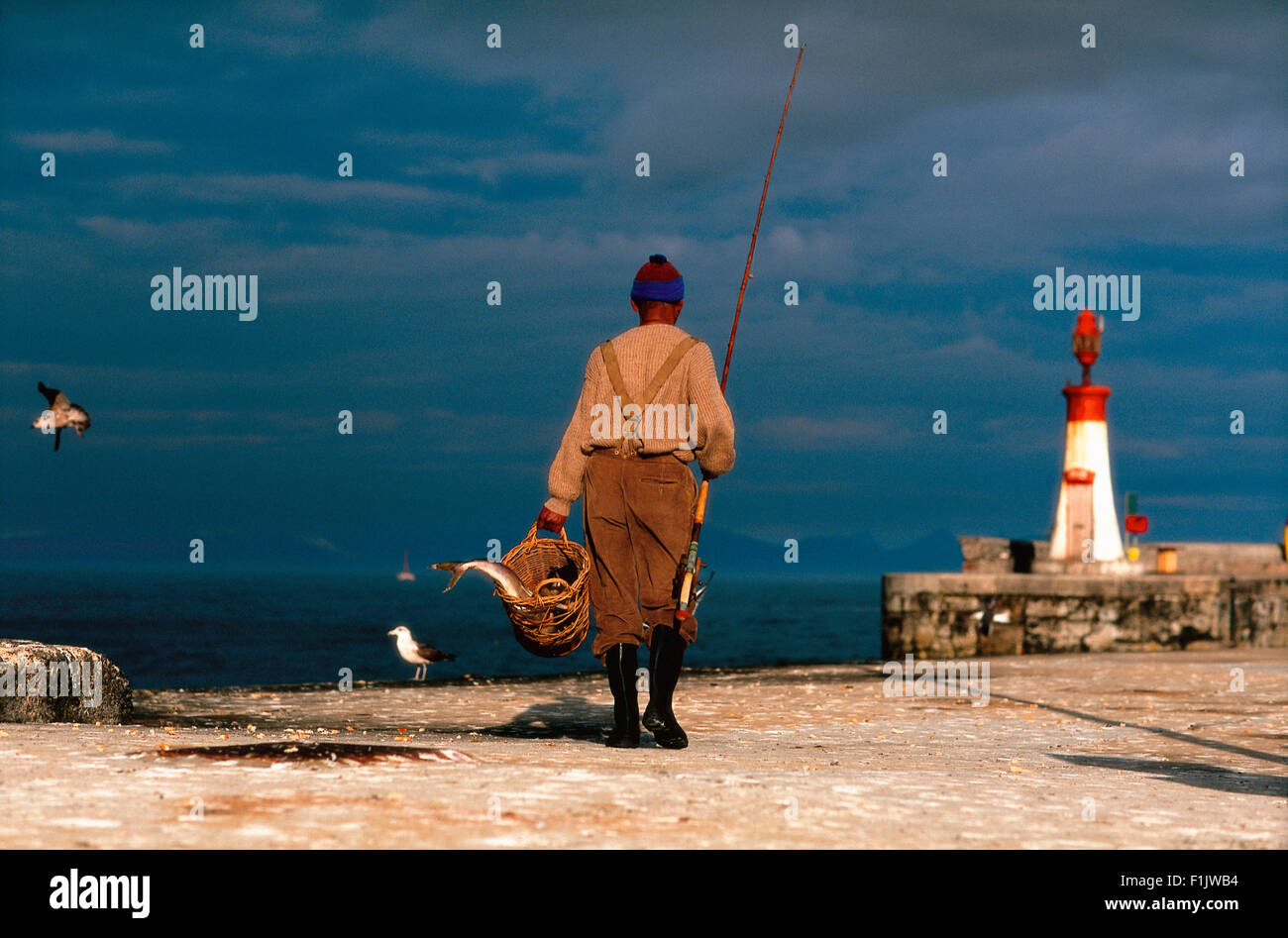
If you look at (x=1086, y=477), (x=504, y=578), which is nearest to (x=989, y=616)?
(x=1086, y=477)

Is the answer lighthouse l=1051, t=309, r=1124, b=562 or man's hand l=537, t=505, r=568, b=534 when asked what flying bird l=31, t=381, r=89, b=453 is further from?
lighthouse l=1051, t=309, r=1124, b=562

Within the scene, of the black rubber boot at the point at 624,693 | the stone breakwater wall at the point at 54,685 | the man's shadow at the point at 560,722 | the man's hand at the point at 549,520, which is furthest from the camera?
the man's shadow at the point at 560,722

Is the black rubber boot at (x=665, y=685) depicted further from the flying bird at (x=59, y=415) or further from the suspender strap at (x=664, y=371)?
the flying bird at (x=59, y=415)

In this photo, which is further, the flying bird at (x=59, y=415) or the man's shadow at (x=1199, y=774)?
the flying bird at (x=59, y=415)

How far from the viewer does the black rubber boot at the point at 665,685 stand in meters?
5.95

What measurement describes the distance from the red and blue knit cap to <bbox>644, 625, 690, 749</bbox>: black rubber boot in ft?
5.25

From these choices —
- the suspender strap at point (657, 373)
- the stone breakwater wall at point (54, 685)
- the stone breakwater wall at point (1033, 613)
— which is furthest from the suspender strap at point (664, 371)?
the stone breakwater wall at point (1033, 613)

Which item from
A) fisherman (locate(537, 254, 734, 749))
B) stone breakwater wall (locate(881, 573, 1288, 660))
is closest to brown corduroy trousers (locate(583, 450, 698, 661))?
fisherman (locate(537, 254, 734, 749))

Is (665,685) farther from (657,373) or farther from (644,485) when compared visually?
(657,373)

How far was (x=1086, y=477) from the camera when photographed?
22859 millimetres

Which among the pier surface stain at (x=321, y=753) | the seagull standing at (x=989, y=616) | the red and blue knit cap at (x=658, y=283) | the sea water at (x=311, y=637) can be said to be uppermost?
the red and blue knit cap at (x=658, y=283)

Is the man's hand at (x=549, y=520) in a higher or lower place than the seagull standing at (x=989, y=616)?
higher
